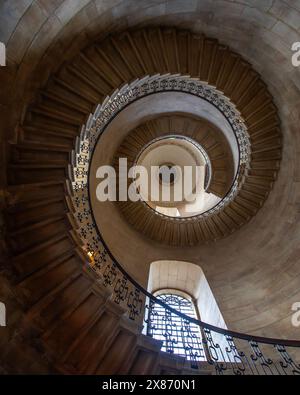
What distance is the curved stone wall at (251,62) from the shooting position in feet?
13.5

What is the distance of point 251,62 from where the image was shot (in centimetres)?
718

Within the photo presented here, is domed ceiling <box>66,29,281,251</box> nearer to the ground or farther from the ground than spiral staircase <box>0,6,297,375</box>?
farther from the ground

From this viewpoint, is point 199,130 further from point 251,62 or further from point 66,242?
point 66,242

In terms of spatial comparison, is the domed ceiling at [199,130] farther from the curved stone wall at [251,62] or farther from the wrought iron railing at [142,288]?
the curved stone wall at [251,62]

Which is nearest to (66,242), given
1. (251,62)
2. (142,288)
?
(142,288)

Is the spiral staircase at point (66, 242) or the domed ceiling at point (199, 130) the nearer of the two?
the spiral staircase at point (66, 242)

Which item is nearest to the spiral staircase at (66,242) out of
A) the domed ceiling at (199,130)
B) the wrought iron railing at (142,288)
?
the domed ceiling at (199,130)

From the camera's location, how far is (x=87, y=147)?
6.89m

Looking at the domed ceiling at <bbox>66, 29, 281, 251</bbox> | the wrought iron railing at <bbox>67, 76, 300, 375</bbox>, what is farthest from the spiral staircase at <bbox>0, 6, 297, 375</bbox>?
the wrought iron railing at <bbox>67, 76, 300, 375</bbox>

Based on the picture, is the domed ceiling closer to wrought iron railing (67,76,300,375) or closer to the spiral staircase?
wrought iron railing (67,76,300,375)

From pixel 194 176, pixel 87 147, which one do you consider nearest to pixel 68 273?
pixel 87 147

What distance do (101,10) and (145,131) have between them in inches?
204

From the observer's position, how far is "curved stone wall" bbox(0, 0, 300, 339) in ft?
13.5
